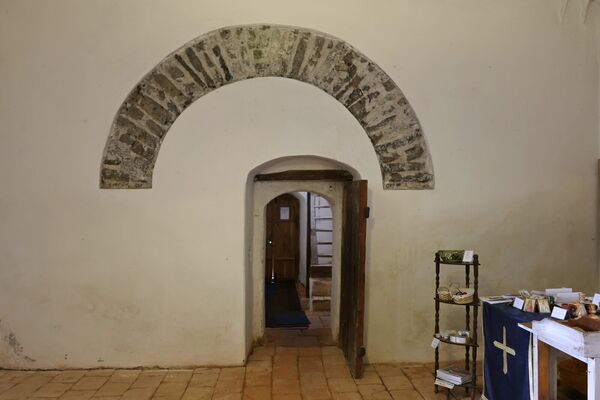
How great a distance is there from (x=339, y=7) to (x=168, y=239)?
2.81m

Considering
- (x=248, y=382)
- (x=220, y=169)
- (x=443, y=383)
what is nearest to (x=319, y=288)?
(x=248, y=382)

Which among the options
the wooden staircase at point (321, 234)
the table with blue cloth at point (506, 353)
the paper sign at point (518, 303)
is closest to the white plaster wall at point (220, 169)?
the table with blue cloth at point (506, 353)

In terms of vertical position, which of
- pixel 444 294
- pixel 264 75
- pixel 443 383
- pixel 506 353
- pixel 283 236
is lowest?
pixel 443 383

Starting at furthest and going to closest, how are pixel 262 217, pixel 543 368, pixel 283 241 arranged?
pixel 283 241, pixel 262 217, pixel 543 368

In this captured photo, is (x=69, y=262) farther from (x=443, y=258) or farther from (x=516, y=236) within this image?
(x=516, y=236)

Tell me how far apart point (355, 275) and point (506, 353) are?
154 cm

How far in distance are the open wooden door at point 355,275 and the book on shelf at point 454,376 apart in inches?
30.0

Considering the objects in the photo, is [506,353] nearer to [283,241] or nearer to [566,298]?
[566,298]

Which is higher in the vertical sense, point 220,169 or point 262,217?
point 220,169

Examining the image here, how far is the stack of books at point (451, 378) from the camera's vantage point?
400cm

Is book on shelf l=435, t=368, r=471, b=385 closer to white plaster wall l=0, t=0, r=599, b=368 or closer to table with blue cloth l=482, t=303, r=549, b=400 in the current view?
table with blue cloth l=482, t=303, r=549, b=400

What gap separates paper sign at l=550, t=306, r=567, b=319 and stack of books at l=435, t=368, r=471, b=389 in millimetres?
1128

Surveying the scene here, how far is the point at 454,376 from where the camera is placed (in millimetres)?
4016

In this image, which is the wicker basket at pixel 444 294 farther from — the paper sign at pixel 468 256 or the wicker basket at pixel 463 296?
the paper sign at pixel 468 256
